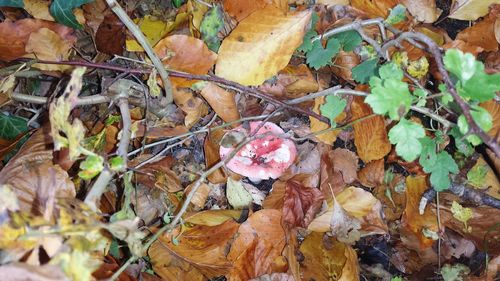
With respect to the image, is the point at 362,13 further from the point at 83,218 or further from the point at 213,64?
the point at 83,218

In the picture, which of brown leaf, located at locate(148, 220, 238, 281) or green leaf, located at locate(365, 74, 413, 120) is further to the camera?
brown leaf, located at locate(148, 220, 238, 281)

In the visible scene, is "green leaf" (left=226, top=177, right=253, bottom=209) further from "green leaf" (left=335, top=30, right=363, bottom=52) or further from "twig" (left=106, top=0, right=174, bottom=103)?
"green leaf" (left=335, top=30, right=363, bottom=52)

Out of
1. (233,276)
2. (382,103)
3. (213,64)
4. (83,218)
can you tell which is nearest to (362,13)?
(213,64)

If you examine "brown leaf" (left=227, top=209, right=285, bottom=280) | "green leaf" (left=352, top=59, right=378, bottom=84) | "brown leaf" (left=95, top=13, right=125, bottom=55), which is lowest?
"brown leaf" (left=227, top=209, right=285, bottom=280)

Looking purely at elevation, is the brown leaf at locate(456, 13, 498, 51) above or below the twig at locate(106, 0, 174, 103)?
below

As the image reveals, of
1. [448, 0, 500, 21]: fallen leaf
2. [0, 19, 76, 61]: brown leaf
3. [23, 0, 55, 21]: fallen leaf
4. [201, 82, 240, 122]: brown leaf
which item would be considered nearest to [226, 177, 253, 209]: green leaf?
[201, 82, 240, 122]: brown leaf

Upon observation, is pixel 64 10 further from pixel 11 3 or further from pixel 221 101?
pixel 221 101
